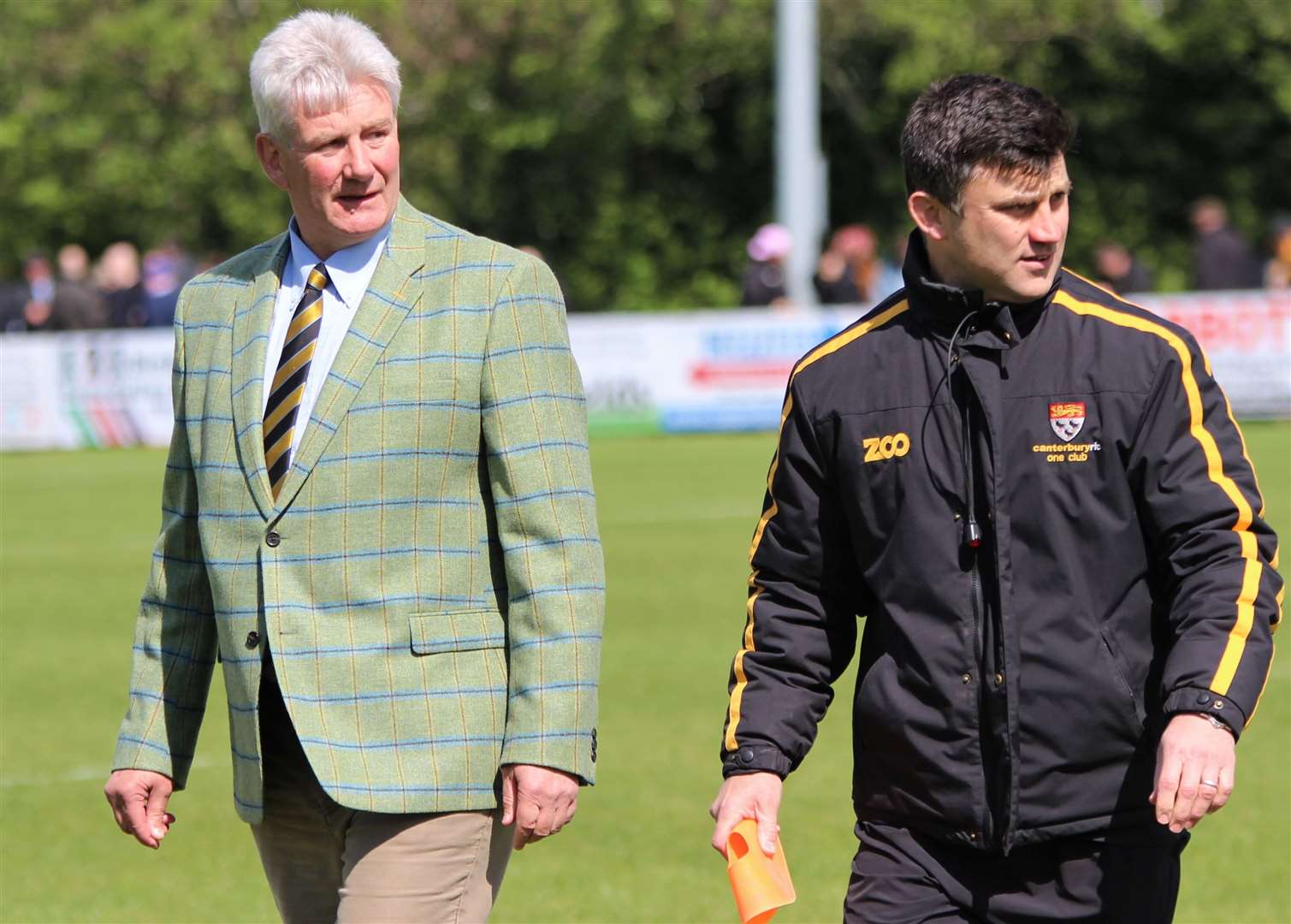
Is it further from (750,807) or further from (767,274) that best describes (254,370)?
(767,274)

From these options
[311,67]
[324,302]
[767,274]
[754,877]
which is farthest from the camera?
[767,274]

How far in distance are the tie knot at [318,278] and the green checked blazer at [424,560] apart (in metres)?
0.11

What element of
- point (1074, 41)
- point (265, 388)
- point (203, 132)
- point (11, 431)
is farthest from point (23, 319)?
point (265, 388)

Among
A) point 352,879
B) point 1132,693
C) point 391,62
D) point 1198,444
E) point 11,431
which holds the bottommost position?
point 11,431

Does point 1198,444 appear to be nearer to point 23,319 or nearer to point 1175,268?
point 23,319

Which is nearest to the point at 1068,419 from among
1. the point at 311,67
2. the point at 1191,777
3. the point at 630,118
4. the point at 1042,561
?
the point at 1042,561

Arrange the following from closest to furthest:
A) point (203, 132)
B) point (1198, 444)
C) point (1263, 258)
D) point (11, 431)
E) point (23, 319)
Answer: point (1198, 444)
point (11, 431)
point (23, 319)
point (1263, 258)
point (203, 132)

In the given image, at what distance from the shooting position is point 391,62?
Answer: 385cm

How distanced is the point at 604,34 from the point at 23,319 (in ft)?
36.7

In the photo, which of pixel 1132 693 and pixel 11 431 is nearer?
pixel 1132 693

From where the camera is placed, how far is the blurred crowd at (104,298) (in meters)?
26.6

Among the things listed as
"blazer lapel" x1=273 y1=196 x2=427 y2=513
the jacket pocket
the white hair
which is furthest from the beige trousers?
the jacket pocket

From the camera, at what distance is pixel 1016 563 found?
3578 millimetres

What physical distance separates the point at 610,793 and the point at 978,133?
4.53m
